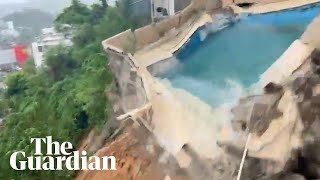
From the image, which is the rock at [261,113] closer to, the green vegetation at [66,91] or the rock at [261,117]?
the rock at [261,117]

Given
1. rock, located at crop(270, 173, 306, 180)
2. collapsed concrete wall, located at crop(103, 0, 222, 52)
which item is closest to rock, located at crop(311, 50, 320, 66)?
rock, located at crop(270, 173, 306, 180)

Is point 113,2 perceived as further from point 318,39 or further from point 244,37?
point 318,39

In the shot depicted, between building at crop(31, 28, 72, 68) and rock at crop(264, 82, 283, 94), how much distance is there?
1.47 metres

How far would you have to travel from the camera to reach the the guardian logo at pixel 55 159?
209 centimetres

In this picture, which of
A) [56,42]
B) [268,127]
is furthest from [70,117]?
[268,127]

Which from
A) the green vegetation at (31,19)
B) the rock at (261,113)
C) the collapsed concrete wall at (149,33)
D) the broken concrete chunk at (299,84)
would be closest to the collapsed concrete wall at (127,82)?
the collapsed concrete wall at (149,33)

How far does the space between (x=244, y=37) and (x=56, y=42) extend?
1.10 m

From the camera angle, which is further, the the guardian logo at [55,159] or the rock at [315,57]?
the the guardian logo at [55,159]

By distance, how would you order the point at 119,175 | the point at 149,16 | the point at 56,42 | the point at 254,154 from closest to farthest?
the point at 254,154 < the point at 119,175 < the point at 149,16 < the point at 56,42

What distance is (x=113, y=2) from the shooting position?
2.63 meters

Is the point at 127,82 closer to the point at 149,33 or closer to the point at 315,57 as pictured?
the point at 149,33

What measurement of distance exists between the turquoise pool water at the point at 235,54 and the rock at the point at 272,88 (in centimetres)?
19

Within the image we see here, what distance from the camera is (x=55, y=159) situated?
2131mm

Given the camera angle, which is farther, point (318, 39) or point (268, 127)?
point (318, 39)
